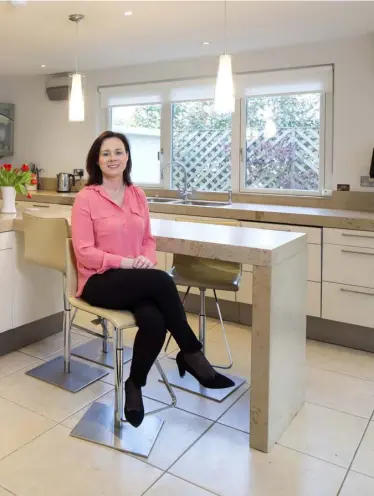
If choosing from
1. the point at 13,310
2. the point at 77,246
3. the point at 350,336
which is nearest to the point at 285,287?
the point at 77,246

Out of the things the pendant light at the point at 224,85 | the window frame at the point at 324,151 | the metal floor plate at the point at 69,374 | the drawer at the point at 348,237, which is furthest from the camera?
the window frame at the point at 324,151

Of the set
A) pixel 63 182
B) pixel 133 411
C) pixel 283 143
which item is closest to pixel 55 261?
pixel 133 411

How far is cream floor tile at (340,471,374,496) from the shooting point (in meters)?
1.76

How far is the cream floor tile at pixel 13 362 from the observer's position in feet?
9.09

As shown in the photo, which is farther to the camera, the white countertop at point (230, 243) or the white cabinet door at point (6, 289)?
the white cabinet door at point (6, 289)

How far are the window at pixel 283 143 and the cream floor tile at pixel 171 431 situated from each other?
234 cm

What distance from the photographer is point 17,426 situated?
2193 millimetres

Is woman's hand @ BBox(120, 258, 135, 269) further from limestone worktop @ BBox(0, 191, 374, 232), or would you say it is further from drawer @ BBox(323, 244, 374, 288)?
drawer @ BBox(323, 244, 374, 288)

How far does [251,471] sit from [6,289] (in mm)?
1810

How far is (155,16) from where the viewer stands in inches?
121

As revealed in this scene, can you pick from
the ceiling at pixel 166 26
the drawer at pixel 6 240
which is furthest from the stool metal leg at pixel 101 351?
the ceiling at pixel 166 26

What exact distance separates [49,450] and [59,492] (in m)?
0.29

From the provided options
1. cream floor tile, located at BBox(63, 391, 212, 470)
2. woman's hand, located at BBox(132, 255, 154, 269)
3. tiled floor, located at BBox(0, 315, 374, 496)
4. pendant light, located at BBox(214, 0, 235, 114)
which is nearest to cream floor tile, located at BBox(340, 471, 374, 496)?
tiled floor, located at BBox(0, 315, 374, 496)

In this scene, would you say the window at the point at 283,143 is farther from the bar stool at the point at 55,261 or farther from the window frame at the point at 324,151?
the bar stool at the point at 55,261
